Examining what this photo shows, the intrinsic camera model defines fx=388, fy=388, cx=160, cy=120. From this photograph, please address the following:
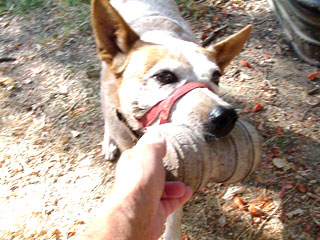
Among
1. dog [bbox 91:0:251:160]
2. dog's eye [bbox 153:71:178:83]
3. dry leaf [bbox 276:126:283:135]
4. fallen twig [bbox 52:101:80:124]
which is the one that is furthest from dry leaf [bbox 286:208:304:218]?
fallen twig [bbox 52:101:80:124]

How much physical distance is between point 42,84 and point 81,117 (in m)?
0.71

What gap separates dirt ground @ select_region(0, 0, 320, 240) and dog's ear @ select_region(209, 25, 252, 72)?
989 mm

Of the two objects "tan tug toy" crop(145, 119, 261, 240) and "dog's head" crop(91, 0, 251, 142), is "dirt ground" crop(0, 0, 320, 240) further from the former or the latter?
"tan tug toy" crop(145, 119, 261, 240)

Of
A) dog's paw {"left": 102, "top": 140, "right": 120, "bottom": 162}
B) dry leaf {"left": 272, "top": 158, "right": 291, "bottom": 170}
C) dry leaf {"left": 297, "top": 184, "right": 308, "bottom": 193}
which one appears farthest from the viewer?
dog's paw {"left": 102, "top": 140, "right": 120, "bottom": 162}

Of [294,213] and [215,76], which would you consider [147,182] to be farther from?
[294,213]

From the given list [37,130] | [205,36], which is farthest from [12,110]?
[205,36]

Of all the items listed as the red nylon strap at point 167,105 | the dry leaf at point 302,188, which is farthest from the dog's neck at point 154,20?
the dry leaf at point 302,188

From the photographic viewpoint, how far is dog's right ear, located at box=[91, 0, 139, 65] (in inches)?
101

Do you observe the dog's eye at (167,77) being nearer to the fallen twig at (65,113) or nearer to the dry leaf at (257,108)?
the dry leaf at (257,108)

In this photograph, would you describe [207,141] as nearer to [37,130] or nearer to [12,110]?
[37,130]

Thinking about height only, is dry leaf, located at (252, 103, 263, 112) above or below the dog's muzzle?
below

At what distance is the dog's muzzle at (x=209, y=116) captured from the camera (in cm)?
205

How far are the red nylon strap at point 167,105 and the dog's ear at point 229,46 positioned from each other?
2.03ft

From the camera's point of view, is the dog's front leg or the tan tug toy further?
the dog's front leg
